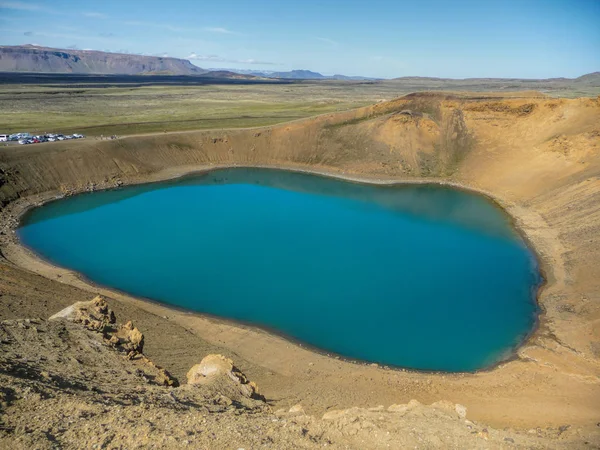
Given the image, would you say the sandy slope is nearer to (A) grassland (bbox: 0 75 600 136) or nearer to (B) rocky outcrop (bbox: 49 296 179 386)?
→ (B) rocky outcrop (bbox: 49 296 179 386)

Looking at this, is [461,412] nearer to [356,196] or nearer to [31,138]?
[356,196]

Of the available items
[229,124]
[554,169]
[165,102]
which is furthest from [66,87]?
[554,169]

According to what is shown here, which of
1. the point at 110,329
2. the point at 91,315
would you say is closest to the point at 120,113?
the point at 91,315

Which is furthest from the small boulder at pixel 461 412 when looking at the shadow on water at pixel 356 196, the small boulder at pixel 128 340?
the shadow on water at pixel 356 196

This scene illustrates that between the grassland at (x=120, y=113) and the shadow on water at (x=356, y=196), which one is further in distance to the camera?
the grassland at (x=120, y=113)

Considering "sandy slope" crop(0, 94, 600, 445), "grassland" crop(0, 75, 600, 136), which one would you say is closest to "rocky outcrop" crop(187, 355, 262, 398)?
"sandy slope" crop(0, 94, 600, 445)

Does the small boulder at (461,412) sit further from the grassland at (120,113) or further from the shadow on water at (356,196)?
the grassland at (120,113)

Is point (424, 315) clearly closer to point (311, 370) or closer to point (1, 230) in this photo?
point (311, 370)
